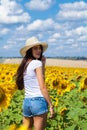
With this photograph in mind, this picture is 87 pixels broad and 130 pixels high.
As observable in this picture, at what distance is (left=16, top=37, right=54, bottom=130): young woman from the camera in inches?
178

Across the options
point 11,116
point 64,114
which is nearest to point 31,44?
point 64,114

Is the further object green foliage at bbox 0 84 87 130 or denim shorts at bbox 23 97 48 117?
green foliage at bbox 0 84 87 130

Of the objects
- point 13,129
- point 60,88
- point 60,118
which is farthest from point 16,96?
point 13,129

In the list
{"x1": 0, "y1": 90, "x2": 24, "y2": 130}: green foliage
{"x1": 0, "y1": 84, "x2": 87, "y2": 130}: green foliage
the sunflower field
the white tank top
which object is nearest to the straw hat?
the white tank top

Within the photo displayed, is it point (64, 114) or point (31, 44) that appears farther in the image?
point (64, 114)

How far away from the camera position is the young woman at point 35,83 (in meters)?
4.51

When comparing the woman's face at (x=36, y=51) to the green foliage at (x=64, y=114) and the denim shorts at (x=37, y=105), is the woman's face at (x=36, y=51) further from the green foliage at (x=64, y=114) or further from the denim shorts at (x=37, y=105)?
the green foliage at (x=64, y=114)

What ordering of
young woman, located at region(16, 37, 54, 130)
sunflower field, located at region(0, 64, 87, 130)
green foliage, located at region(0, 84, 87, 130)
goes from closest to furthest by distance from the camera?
young woman, located at region(16, 37, 54, 130), sunflower field, located at region(0, 64, 87, 130), green foliage, located at region(0, 84, 87, 130)

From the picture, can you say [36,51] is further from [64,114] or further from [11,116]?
[11,116]

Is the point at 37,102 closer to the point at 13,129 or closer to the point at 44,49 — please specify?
the point at 44,49

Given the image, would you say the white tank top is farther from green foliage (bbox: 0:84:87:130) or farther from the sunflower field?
green foliage (bbox: 0:84:87:130)

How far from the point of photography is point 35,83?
458cm

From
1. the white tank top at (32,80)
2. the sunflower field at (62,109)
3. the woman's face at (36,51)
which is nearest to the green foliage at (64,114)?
the sunflower field at (62,109)

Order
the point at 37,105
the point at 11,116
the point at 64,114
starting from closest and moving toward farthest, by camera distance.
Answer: the point at 37,105, the point at 64,114, the point at 11,116
